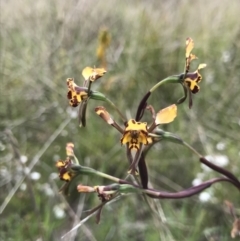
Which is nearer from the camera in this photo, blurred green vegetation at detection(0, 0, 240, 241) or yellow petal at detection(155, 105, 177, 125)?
yellow petal at detection(155, 105, 177, 125)

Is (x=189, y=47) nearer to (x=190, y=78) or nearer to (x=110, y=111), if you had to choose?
(x=190, y=78)

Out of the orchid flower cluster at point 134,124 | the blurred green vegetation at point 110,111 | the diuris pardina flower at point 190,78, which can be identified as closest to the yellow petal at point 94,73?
the orchid flower cluster at point 134,124

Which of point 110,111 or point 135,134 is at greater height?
point 135,134

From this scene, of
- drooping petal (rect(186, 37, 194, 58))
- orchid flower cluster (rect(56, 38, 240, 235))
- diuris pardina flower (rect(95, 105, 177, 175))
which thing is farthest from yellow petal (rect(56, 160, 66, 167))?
drooping petal (rect(186, 37, 194, 58))

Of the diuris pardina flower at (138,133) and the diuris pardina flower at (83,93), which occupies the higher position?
the diuris pardina flower at (83,93)

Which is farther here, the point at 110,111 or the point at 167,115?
the point at 110,111

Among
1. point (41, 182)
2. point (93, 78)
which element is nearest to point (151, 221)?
point (41, 182)

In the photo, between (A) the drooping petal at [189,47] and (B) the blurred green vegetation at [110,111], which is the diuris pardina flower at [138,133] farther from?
(B) the blurred green vegetation at [110,111]

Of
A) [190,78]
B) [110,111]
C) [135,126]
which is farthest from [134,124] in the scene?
[110,111]

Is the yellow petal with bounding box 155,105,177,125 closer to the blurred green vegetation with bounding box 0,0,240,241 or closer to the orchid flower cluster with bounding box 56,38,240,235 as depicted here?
the orchid flower cluster with bounding box 56,38,240,235
